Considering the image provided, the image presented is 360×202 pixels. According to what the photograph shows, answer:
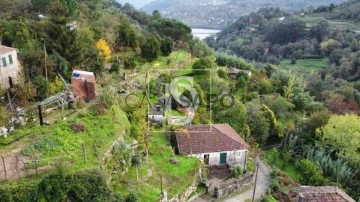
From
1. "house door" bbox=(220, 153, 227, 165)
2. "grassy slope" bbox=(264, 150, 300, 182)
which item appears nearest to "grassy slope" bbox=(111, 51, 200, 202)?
"house door" bbox=(220, 153, 227, 165)

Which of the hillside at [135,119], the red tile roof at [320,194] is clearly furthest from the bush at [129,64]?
the red tile roof at [320,194]

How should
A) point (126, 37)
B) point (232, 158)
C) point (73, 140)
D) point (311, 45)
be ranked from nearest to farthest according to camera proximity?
1. point (73, 140)
2. point (232, 158)
3. point (126, 37)
4. point (311, 45)

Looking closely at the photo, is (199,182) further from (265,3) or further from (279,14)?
(265,3)

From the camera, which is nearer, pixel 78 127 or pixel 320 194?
pixel 78 127

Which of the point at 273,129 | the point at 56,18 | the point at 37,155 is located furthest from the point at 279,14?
the point at 37,155

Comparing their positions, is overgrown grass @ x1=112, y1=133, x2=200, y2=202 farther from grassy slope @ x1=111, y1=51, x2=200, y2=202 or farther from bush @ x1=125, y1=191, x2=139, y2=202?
bush @ x1=125, y1=191, x2=139, y2=202

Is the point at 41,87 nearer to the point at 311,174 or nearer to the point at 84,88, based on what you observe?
the point at 84,88

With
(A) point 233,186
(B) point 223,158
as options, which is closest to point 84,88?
(B) point 223,158
